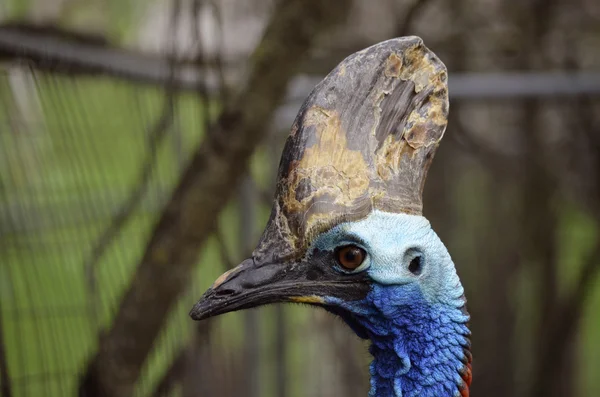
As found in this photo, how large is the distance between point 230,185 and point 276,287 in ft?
1.83

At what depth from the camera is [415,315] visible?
1.39 m

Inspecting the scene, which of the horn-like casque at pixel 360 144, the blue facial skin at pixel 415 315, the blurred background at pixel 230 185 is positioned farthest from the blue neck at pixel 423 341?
the blurred background at pixel 230 185

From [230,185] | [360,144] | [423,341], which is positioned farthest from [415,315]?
[230,185]

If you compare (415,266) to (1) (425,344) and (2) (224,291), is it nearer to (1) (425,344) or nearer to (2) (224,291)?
(1) (425,344)

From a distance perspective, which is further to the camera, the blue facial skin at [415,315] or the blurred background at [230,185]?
the blurred background at [230,185]

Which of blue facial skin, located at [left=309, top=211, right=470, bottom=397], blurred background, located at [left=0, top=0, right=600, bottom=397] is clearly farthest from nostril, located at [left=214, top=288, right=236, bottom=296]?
blurred background, located at [left=0, top=0, right=600, bottom=397]

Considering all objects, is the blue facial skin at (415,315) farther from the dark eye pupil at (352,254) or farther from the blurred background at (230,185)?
the blurred background at (230,185)

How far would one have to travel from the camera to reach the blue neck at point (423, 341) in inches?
54.6

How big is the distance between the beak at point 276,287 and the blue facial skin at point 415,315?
0.07 feet

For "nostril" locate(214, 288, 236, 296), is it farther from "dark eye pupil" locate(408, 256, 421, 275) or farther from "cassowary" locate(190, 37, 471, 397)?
"dark eye pupil" locate(408, 256, 421, 275)

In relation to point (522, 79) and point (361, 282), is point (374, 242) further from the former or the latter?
point (522, 79)

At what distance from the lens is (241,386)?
2.99 m

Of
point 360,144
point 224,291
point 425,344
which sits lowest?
point 425,344

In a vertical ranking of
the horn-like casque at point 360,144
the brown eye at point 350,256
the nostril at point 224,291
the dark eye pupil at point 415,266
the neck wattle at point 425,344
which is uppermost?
the horn-like casque at point 360,144
